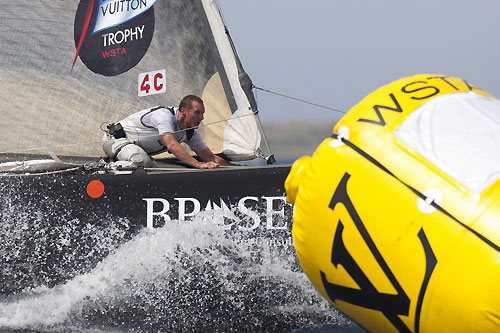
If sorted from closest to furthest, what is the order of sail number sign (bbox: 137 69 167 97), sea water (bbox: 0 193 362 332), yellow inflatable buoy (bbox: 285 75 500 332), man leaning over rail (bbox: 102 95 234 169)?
yellow inflatable buoy (bbox: 285 75 500 332) → sea water (bbox: 0 193 362 332) → man leaning over rail (bbox: 102 95 234 169) → sail number sign (bbox: 137 69 167 97)

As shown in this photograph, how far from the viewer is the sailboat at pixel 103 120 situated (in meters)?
4.10

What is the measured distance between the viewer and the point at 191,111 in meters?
4.84

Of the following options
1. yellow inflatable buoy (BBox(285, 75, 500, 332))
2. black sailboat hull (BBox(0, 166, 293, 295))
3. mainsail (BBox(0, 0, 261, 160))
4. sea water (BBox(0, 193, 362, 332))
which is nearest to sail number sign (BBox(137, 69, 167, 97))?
mainsail (BBox(0, 0, 261, 160))

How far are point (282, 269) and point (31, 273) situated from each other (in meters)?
1.30

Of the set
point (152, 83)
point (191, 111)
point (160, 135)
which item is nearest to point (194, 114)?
point (191, 111)

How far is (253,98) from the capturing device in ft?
17.4

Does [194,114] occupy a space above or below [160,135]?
above

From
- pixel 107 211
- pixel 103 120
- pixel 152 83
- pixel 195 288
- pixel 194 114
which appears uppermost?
pixel 152 83

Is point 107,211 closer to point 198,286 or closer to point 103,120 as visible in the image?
point 198,286

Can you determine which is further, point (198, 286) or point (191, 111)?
point (191, 111)

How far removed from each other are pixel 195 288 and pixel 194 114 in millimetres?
1163

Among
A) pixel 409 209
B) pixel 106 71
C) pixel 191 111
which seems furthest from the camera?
pixel 106 71

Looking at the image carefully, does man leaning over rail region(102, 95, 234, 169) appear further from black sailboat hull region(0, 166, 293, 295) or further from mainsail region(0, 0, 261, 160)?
black sailboat hull region(0, 166, 293, 295)

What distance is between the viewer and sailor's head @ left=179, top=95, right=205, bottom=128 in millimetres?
4824
